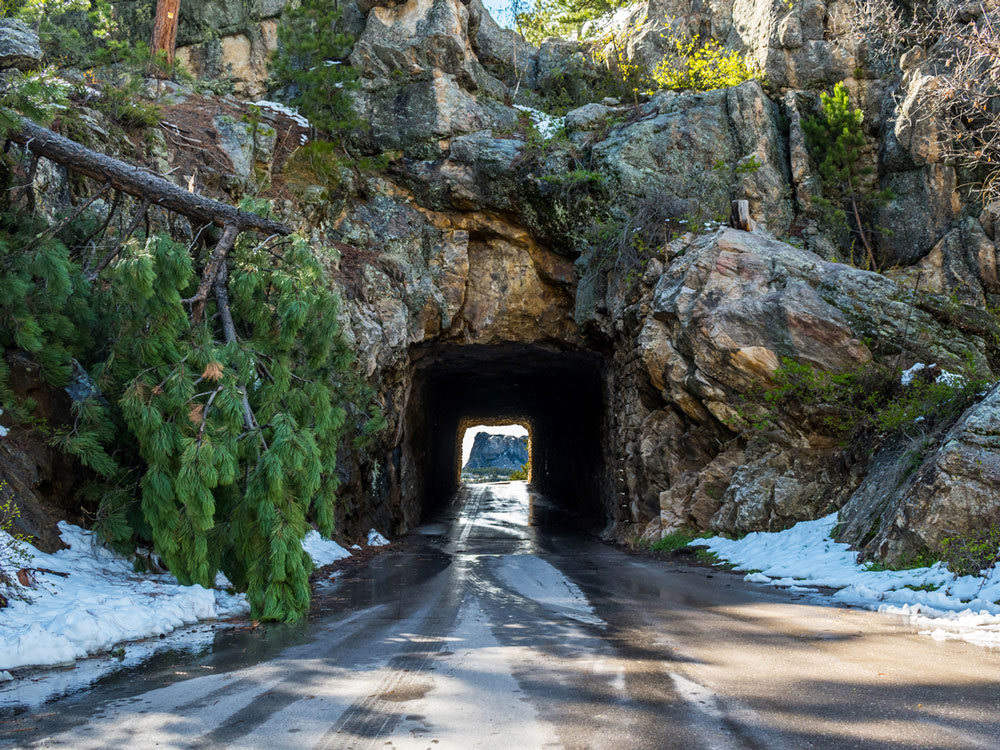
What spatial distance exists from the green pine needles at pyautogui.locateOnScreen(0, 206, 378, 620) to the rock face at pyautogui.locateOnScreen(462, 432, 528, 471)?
204 ft

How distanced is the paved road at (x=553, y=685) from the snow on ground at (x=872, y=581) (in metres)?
0.42

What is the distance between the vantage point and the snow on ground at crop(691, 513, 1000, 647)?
18.3 feet

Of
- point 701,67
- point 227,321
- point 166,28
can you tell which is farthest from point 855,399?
point 166,28

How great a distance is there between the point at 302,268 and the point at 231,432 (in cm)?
219

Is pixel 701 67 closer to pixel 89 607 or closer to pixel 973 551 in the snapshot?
pixel 973 551

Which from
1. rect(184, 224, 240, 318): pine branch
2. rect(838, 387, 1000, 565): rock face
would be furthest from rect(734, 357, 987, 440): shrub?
rect(184, 224, 240, 318): pine branch

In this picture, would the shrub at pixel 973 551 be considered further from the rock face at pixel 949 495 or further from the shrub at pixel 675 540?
the shrub at pixel 675 540

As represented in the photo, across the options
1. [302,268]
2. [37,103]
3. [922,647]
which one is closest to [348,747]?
[922,647]

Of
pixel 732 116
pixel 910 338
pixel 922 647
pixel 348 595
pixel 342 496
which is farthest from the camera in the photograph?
pixel 732 116

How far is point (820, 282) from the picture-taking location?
41.4ft

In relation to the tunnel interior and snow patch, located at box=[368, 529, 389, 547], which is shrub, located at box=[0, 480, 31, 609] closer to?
snow patch, located at box=[368, 529, 389, 547]

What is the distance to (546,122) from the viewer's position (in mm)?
18969

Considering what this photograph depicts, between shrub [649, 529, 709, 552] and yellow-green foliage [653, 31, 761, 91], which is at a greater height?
yellow-green foliage [653, 31, 761, 91]

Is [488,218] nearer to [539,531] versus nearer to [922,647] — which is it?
[539,531]
